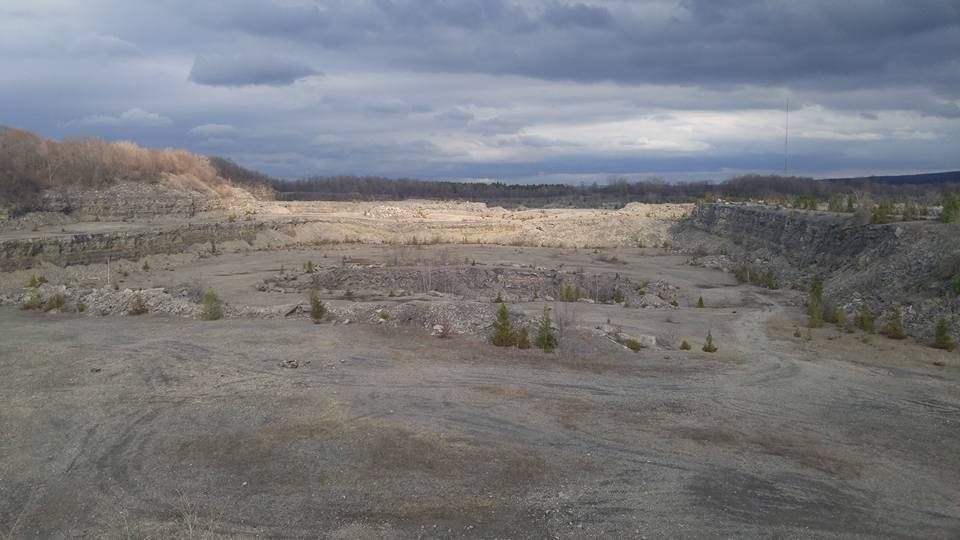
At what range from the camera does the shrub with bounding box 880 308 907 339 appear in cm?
1534

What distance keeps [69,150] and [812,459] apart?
46.6m

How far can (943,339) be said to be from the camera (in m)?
14.2

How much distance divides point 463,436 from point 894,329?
1116 centimetres

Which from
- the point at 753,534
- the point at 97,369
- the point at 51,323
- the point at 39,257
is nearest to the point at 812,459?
the point at 753,534

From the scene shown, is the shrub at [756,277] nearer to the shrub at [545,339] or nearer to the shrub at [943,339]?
the shrub at [943,339]

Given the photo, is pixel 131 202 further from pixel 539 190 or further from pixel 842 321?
pixel 539 190

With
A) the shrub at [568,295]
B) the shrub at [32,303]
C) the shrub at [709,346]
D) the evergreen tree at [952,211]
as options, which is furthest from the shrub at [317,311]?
the evergreen tree at [952,211]

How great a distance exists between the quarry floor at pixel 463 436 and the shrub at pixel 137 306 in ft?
7.49

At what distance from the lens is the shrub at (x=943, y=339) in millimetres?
14125

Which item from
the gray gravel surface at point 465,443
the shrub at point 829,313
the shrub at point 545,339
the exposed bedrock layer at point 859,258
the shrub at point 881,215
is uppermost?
the shrub at point 881,215

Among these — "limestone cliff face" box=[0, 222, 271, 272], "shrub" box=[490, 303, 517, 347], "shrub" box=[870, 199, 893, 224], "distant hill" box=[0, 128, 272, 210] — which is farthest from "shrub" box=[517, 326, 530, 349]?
"distant hill" box=[0, 128, 272, 210]

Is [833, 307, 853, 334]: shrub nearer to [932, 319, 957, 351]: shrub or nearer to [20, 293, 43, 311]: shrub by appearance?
[932, 319, 957, 351]: shrub

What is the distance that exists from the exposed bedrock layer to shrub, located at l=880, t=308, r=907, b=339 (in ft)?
0.93

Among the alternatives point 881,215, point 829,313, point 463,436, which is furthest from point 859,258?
point 463,436
